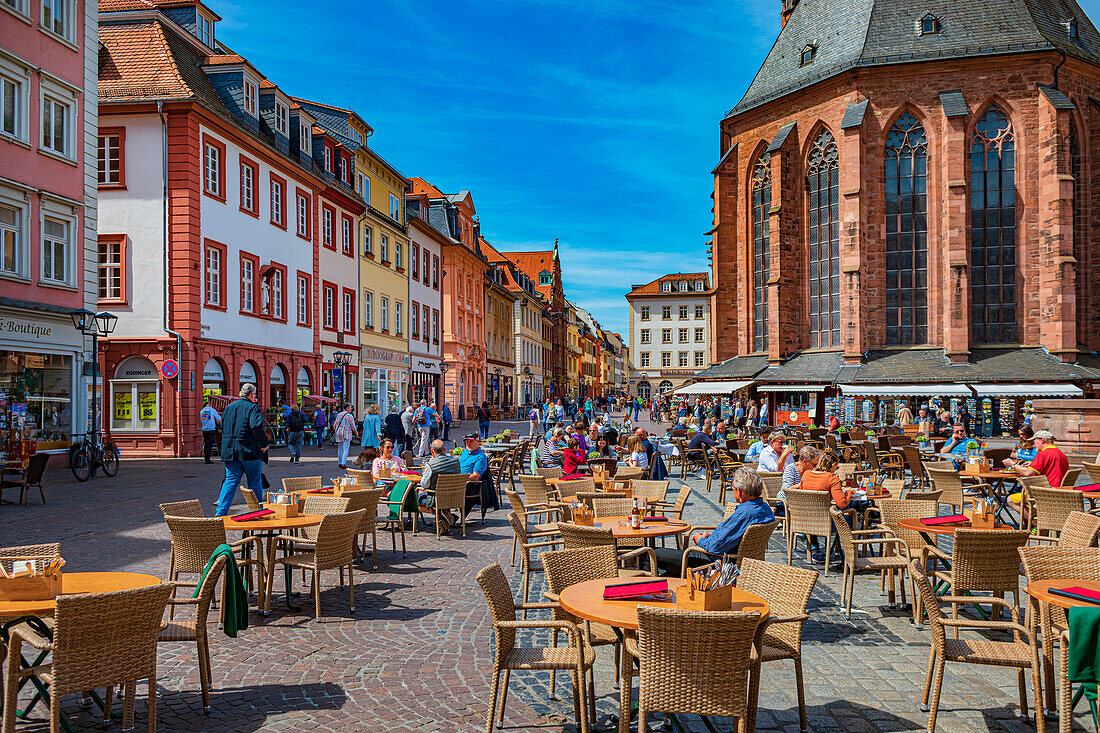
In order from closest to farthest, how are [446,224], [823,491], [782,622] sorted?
[782,622], [823,491], [446,224]

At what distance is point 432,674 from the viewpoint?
19.2 ft

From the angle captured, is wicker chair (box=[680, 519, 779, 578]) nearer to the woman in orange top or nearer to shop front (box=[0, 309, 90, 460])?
the woman in orange top

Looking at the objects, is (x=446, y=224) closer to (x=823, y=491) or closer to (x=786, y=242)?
(x=786, y=242)

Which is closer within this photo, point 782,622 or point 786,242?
point 782,622

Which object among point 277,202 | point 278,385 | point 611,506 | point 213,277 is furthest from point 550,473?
point 277,202

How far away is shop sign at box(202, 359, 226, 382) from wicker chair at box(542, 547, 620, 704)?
2173 cm

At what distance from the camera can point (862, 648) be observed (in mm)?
6453

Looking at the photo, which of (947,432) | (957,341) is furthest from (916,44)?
(947,432)

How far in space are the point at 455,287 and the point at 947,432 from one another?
34.1 meters

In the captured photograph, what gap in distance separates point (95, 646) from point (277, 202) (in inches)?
Result: 1122

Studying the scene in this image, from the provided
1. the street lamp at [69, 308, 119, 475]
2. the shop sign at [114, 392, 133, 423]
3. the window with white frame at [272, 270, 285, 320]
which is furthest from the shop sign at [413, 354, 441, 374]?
the street lamp at [69, 308, 119, 475]

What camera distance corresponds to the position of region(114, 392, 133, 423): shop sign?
2384 centimetres

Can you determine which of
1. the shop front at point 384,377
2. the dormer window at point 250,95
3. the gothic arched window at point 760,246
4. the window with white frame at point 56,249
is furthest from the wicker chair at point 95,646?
the gothic arched window at point 760,246

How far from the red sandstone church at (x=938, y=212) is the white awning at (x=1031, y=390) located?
0.33 ft
